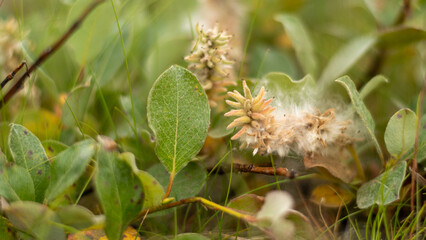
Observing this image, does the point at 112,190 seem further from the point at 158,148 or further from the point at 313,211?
the point at 313,211

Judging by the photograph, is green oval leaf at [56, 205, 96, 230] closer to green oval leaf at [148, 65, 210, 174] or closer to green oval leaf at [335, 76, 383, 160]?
green oval leaf at [148, 65, 210, 174]

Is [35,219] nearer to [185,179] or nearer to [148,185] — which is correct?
[148,185]

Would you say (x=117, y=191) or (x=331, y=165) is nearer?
(x=117, y=191)

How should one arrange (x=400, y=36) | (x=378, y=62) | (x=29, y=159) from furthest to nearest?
1. (x=378, y=62)
2. (x=400, y=36)
3. (x=29, y=159)

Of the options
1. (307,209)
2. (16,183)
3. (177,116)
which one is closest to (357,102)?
(307,209)

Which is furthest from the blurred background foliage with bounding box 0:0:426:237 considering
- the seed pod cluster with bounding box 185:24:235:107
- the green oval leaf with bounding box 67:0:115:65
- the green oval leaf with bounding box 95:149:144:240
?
the green oval leaf with bounding box 95:149:144:240
